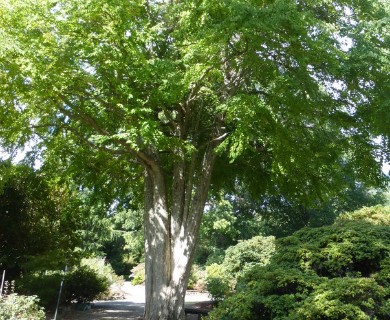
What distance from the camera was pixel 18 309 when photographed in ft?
27.2

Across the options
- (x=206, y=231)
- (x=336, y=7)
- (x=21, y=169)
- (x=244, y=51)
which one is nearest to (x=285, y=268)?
(x=244, y=51)

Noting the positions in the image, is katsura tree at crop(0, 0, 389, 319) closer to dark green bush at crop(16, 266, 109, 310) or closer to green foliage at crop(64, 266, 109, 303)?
dark green bush at crop(16, 266, 109, 310)

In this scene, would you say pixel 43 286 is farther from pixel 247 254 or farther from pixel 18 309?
pixel 247 254

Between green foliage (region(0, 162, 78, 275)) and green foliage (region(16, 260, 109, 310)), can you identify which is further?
green foliage (region(0, 162, 78, 275))

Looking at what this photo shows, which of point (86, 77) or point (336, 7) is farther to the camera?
point (336, 7)

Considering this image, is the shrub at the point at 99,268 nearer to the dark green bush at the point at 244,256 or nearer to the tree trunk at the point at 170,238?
the dark green bush at the point at 244,256

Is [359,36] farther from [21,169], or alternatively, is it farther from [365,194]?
[365,194]

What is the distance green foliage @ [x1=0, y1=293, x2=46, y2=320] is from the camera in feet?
26.4

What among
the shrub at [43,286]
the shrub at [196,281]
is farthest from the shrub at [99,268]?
the shrub at [196,281]

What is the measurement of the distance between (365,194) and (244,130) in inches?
1215

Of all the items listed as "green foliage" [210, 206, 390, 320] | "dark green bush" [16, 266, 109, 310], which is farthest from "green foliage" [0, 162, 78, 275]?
"green foliage" [210, 206, 390, 320]

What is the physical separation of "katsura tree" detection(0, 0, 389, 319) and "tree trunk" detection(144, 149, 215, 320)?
0.03m

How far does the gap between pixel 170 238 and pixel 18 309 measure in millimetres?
3722

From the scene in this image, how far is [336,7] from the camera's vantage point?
36.8 feet
